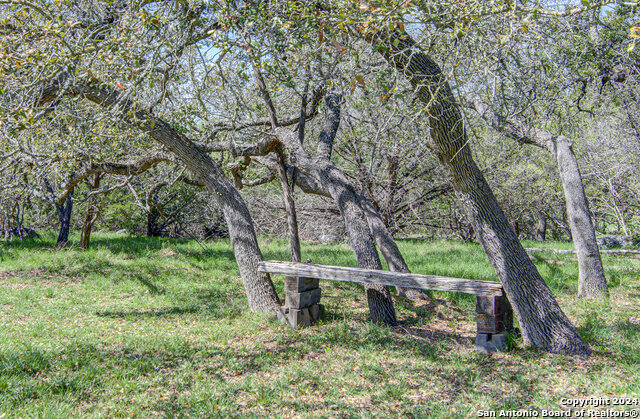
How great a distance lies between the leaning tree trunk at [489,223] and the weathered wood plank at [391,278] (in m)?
0.30

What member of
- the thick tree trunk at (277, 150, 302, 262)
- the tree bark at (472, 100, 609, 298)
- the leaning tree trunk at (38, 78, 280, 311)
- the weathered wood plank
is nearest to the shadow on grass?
the leaning tree trunk at (38, 78, 280, 311)

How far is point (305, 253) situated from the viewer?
484 inches

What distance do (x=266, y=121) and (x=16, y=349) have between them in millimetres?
5802

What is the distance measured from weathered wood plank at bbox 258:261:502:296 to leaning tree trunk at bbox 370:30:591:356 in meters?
0.30

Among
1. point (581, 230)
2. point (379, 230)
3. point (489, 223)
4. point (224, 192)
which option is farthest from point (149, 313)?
point (581, 230)

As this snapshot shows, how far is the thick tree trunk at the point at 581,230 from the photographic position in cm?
759

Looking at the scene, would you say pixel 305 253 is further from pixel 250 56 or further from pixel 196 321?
pixel 250 56

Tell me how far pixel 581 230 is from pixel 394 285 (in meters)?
4.10

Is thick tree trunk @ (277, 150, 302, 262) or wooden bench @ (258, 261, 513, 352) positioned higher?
thick tree trunk @ (277, 150, 302, 262)

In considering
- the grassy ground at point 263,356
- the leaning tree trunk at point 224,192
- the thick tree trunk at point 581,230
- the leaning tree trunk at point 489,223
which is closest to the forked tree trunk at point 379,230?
A: the grassy ground at point 263,356

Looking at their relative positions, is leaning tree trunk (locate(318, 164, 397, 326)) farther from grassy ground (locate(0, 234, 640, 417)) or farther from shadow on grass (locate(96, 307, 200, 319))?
shadow on grass (locate(96, 307, 200, 319))

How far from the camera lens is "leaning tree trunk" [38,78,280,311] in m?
6.81

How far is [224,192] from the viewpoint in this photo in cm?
741

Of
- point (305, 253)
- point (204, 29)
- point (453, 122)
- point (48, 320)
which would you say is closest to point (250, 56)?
point (204, 29)
